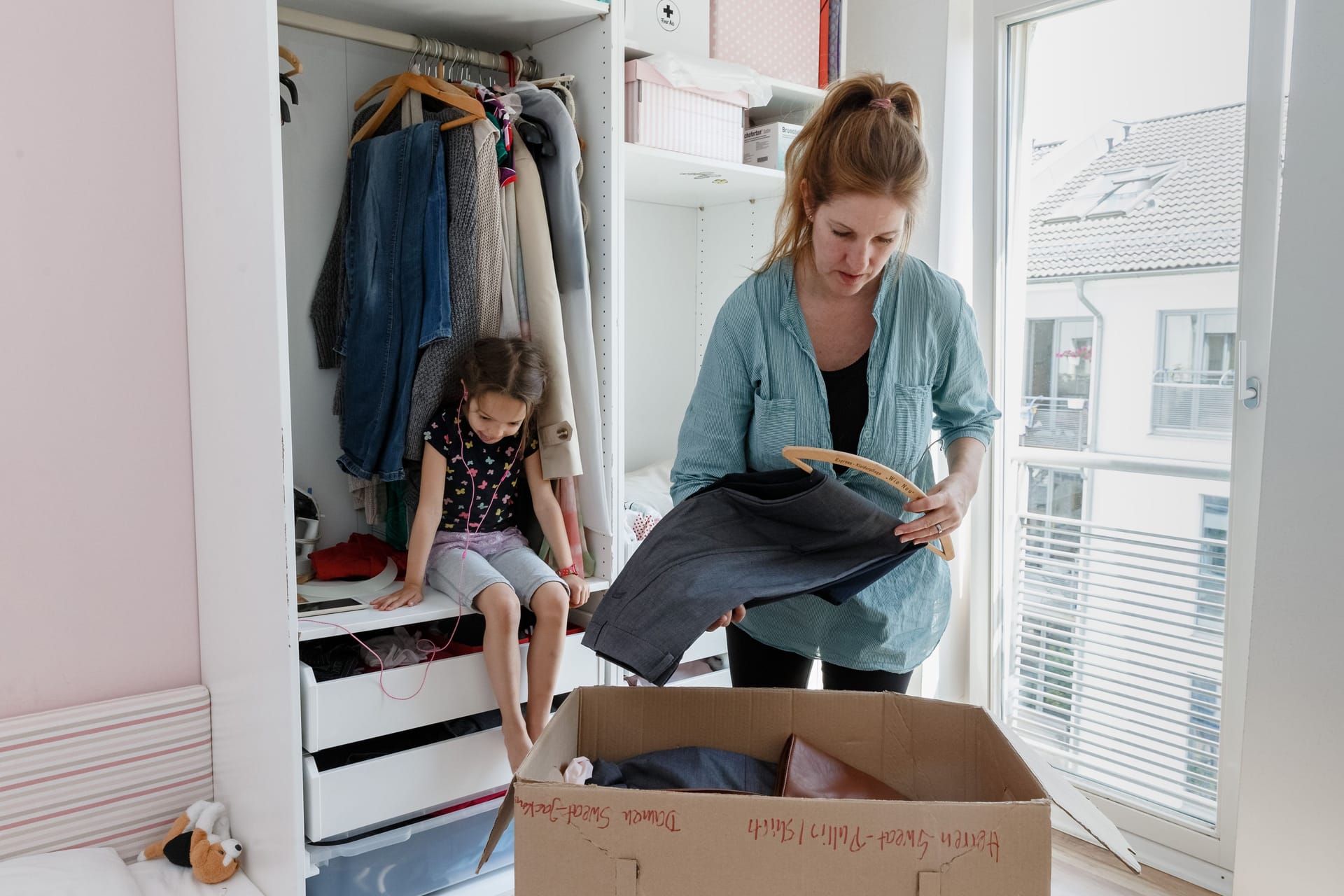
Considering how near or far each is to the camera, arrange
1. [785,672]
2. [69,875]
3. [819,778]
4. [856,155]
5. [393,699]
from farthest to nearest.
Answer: [393,699] < [69,875] < [785,672] < [856,155] < [819,778]

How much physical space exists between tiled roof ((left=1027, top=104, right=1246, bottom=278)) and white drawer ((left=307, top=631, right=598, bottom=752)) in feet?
4.65

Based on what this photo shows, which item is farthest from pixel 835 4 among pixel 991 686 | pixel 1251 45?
pixel 991 686

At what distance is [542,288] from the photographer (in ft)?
5.98

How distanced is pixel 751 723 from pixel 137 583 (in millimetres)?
1273

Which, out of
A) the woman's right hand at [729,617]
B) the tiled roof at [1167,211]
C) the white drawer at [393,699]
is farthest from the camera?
the tiled roof at [1167,211]

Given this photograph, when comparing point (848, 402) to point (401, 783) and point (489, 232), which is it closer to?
point (489, 232)

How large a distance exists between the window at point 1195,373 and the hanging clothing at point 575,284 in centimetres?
118

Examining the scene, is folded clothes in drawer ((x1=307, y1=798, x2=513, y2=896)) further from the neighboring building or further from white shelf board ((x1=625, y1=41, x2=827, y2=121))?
white shelf board ((x1=625, y1=41, x2=827, y2=121))

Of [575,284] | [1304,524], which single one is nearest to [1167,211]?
[1304,524]

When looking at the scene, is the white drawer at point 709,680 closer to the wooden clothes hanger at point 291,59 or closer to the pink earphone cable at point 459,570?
the pink earphone cable at point 459,570

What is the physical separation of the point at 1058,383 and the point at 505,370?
1.28m

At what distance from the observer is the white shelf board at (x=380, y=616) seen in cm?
153

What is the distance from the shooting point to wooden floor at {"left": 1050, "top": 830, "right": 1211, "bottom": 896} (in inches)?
75.5

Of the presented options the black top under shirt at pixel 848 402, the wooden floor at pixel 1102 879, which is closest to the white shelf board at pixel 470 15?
the black top under shirt at pixel 848 402
